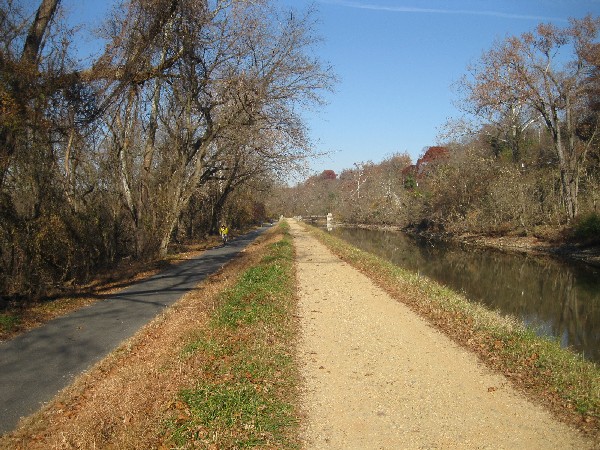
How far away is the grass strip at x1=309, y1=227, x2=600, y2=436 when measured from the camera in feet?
17.1

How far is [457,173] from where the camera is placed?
41.2 m

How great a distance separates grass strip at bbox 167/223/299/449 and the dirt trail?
30 centimetres

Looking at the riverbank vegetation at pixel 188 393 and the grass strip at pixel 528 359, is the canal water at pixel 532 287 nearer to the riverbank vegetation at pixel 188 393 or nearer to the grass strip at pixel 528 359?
the grass strip at pixel 528 359

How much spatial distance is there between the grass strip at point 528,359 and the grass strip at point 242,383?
288cm

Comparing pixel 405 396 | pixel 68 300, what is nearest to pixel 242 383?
pixel 405 396

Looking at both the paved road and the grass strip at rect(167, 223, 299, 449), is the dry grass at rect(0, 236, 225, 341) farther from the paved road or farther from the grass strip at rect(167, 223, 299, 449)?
the grass strip at rect(167, 223, 299, 449)

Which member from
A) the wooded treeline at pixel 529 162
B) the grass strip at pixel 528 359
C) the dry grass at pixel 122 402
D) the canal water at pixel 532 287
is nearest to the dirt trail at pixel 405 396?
the grass strip at pixel 528 359

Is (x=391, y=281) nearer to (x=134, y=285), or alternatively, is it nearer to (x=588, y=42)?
(x=134, y=285)

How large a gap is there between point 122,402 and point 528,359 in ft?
17.7

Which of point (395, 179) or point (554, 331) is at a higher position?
point (395, 179)

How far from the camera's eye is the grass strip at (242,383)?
456 cm

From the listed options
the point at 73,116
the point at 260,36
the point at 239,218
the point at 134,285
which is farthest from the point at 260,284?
the point at 239,218

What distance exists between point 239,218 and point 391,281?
36.0m

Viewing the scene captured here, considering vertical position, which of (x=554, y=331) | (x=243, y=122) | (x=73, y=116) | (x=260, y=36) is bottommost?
(x=554, y=331)
